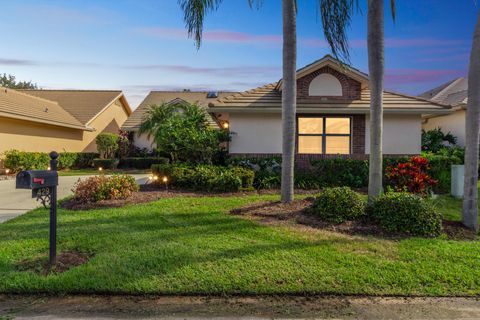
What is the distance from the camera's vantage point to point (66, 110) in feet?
81.3

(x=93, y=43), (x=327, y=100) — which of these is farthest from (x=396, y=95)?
(x=93, y=43)

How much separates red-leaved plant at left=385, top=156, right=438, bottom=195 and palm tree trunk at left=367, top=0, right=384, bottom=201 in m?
2.58

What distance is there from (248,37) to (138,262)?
37.1 ft

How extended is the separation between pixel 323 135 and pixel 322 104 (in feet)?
4.41

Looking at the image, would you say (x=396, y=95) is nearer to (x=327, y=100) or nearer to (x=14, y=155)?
(x=327, y=100)

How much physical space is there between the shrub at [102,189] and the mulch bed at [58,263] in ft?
12.7

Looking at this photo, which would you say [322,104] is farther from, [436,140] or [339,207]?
[436,140]

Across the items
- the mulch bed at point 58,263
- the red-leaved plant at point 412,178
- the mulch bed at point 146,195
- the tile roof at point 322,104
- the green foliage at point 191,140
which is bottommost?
the mulch bed at point 58,263

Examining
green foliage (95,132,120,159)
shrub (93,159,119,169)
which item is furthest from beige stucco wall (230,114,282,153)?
green foliage (95,132,120,159)

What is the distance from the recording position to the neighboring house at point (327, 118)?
41.1 ft

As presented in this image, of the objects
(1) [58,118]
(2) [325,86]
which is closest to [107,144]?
(1) [58,118]

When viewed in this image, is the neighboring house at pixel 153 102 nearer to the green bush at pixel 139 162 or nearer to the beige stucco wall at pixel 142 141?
the beige stucco wall at pixel 142 141

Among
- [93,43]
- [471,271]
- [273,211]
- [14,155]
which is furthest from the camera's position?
[14,155]

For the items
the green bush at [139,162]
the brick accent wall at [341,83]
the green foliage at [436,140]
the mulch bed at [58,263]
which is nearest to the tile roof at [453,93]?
the green foliage at [436,140]
